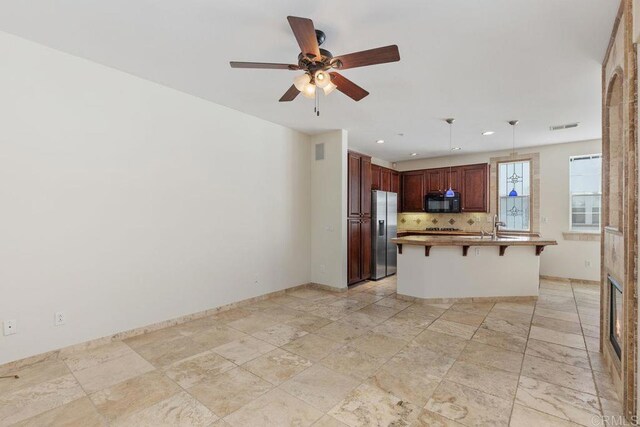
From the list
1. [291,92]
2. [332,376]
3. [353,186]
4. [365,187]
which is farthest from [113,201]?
[365,187]

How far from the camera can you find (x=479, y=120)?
469cm

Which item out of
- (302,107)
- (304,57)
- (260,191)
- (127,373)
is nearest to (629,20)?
(304,57)

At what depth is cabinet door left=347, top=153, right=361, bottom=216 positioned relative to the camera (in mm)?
5533

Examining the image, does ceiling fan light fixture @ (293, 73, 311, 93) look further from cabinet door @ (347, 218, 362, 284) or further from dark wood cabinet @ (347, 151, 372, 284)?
cabinet door @ (347, 218, 362, 284)

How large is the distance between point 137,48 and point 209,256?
7.90ft

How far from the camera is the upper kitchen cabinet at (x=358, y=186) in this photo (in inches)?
219

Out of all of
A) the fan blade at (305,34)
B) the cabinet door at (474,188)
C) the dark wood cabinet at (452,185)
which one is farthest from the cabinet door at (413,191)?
the fan blade at (305,34)

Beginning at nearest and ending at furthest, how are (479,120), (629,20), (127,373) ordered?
(629,20)
(127,373)
(479,120)

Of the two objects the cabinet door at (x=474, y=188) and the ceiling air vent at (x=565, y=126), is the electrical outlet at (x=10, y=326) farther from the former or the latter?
the cabinet door at (x=474, y=188)

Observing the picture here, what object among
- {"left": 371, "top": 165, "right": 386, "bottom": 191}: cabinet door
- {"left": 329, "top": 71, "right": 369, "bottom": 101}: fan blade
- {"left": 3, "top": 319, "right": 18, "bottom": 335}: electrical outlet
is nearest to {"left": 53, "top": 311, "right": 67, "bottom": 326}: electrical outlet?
{"left": 3, "top": 319, "right": 18, "bottom": 335}: electrical outlet

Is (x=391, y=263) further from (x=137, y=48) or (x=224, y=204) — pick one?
(x=137, y=48)

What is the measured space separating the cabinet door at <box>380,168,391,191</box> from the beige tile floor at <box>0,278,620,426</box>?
11.9 feet

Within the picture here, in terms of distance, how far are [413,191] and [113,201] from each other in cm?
640

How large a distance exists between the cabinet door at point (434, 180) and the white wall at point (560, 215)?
1.73 metres
